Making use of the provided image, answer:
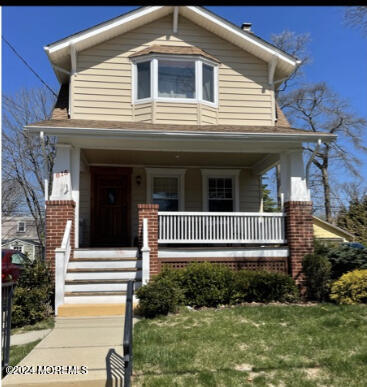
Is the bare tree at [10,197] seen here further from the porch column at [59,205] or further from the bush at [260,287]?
the bush at [260,287]

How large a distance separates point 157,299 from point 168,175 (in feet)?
19.6

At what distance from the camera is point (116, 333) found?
6.07 meters

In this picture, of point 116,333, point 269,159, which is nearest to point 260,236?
point 269,159

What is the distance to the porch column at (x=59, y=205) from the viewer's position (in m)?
8.62

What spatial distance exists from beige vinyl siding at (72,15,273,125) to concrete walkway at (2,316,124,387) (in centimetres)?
Answer: 590

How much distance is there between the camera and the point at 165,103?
10.6 m

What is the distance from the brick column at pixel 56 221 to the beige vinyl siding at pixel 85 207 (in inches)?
106

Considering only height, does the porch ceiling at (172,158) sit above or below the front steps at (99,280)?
above

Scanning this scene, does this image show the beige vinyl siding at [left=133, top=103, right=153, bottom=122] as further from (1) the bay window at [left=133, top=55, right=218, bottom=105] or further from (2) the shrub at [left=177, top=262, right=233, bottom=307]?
(2) the shrub at [left=177, top=262, right=233, bottom=307]

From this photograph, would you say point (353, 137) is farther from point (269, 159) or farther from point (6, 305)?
point (6, 305)

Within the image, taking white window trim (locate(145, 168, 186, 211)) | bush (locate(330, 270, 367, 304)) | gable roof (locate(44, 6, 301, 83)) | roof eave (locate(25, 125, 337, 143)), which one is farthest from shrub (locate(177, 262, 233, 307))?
gable roof (locate(44, 6, 301, 83))

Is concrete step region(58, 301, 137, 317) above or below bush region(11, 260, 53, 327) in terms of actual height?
below

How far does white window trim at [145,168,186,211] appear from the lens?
1216cm

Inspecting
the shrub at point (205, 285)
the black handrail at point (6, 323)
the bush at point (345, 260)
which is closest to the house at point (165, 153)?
the bush at point (345, 260)
